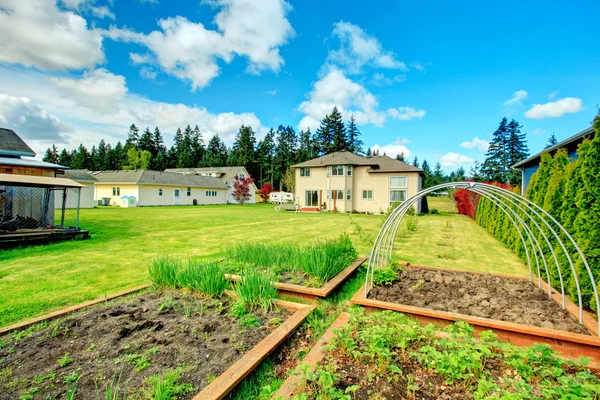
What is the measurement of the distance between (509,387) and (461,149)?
56.0 metres

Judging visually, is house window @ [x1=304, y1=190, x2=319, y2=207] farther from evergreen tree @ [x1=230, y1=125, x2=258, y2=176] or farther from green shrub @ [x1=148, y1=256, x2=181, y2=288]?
evergreen tree @ [x1=230, y1=125, x2=258, y2=176]

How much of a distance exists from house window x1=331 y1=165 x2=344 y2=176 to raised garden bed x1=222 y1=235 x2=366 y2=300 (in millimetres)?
18417

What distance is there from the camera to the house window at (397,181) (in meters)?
22.2

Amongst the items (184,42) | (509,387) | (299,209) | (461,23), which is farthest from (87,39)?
(299,209)

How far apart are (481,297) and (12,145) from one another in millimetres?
18110

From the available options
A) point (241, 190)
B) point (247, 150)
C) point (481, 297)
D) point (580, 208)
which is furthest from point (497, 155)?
point (481, 297)

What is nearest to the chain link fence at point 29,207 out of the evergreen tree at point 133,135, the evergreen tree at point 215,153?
the evergreen tree at point 215,153

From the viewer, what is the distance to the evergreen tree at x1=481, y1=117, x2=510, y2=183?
43.0 m

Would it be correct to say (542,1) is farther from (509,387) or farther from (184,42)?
(184,42)

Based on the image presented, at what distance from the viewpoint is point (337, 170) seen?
23.8 metres

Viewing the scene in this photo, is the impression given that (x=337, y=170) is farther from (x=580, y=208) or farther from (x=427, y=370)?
(x=427, y=370)

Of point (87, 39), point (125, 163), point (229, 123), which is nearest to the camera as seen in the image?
point (87, 39)

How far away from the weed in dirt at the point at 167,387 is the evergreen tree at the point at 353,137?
50.8 meters

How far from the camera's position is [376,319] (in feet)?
9.04
